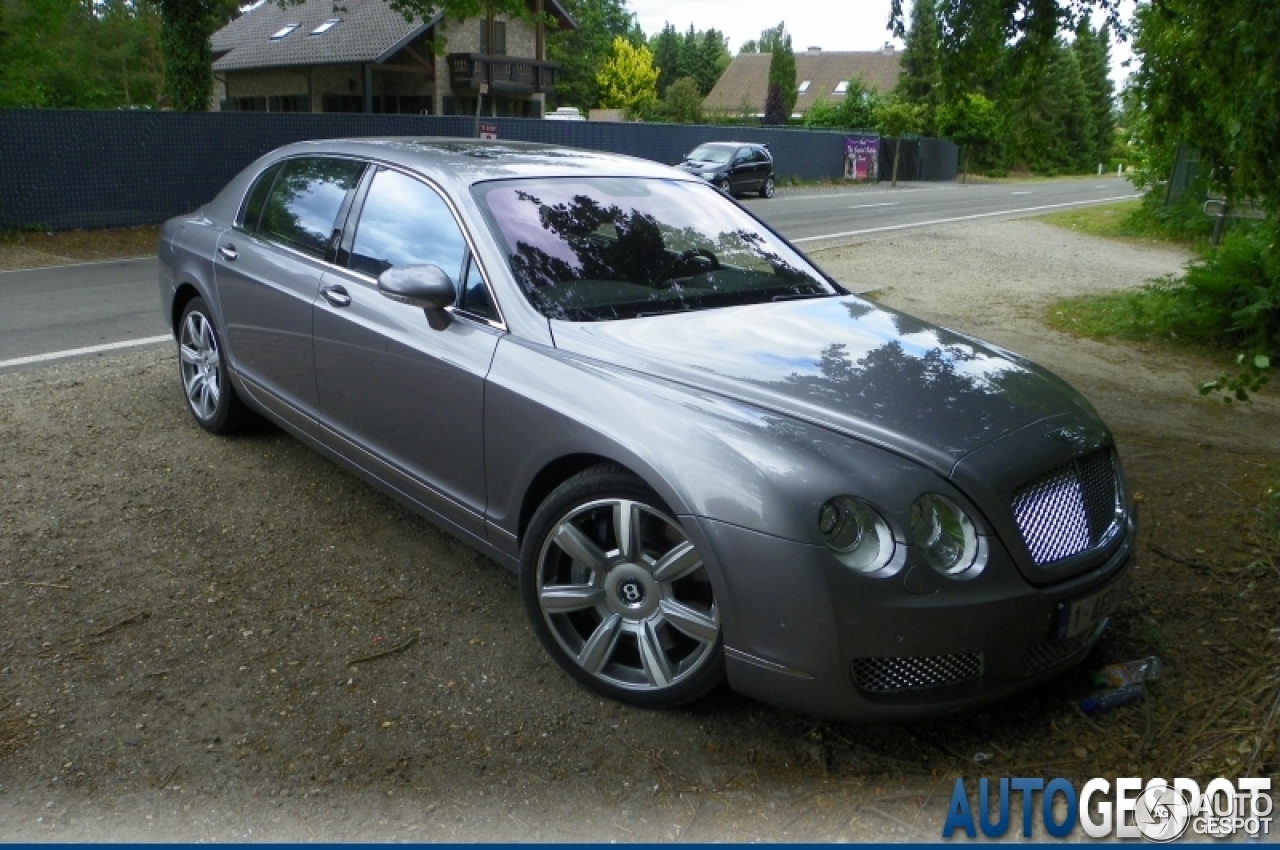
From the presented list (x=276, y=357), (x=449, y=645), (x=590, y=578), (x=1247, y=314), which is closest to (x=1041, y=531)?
(x=590, y=578)

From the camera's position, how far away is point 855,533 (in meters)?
3.05

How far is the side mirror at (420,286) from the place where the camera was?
13.1 feet

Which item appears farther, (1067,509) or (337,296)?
(337,296)

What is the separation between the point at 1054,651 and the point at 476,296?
7.21 feet

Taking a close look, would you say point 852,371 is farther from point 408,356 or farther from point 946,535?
point 408,356

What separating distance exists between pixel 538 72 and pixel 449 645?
148 ft

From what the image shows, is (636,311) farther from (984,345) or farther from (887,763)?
(887,763)

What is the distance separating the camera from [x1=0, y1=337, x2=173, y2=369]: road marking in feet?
26.5

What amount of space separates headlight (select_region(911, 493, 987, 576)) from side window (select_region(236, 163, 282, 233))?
12.4 feet

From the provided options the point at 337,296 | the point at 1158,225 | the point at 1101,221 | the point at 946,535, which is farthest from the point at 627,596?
the point at 1101,221

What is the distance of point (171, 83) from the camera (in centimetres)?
1972

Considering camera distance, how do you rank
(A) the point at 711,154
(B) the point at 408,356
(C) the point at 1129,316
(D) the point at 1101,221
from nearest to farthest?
(B) the point at 408,356
(C) the point at 1129,316
(D) the point at 1101,221
(A) the point at 711,154

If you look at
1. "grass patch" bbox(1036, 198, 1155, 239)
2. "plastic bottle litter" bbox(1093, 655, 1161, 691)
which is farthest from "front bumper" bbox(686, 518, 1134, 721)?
"grass patch" bbox(1036, 198, 1155, 239)

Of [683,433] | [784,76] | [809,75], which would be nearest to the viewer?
[683,433]
